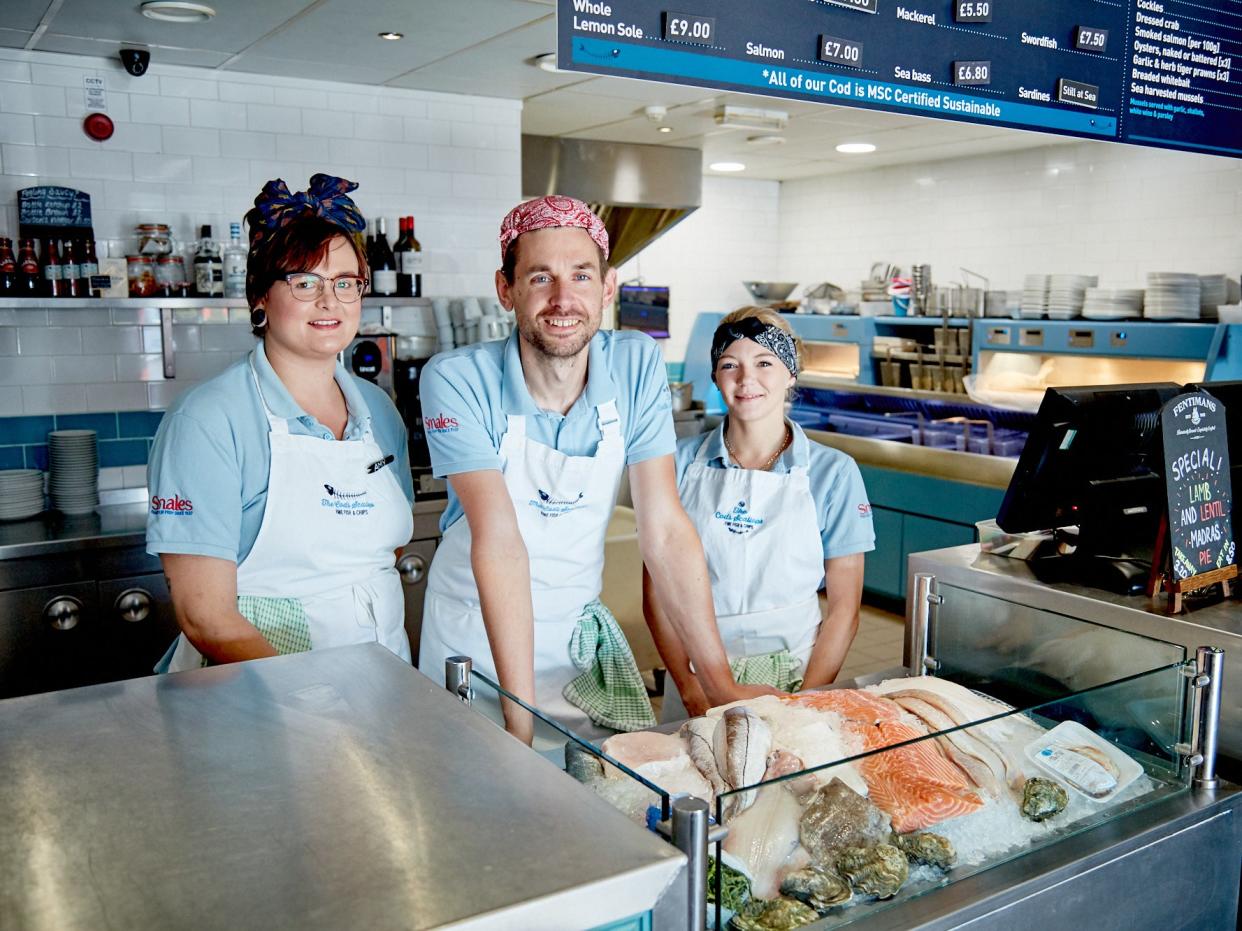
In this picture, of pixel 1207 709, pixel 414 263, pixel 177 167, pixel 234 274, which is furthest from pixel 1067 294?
pixel 1207 709

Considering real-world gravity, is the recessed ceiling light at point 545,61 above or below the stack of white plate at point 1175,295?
above

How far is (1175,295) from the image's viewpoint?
571 cm

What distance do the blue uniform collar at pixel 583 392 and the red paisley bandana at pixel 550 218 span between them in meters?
0.20

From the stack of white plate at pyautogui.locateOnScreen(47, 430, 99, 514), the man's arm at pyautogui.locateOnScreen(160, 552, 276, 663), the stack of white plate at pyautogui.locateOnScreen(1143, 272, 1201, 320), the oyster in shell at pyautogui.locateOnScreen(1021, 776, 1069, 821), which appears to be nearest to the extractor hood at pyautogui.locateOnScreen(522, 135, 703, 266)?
the stack of white plate at pyautogui.locateOnScreen(1143, 272, 1201, 320)

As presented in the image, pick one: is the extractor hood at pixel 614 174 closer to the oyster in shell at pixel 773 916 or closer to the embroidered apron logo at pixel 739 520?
the embroidered apron logo at pixel 739 520

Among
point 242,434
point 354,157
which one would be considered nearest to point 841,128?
point 354,157

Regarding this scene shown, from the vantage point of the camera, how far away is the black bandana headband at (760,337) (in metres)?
2.55

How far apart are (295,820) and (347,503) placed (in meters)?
1.19

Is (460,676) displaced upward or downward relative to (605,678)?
upward

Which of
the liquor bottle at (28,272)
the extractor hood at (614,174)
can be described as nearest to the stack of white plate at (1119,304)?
the extractor hood at (614,174)

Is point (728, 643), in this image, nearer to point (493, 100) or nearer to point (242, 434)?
point (242, 434)

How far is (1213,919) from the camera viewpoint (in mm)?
1740

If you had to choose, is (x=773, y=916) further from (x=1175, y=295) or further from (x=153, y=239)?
(x=1175, y=295)

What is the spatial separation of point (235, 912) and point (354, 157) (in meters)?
4.43
